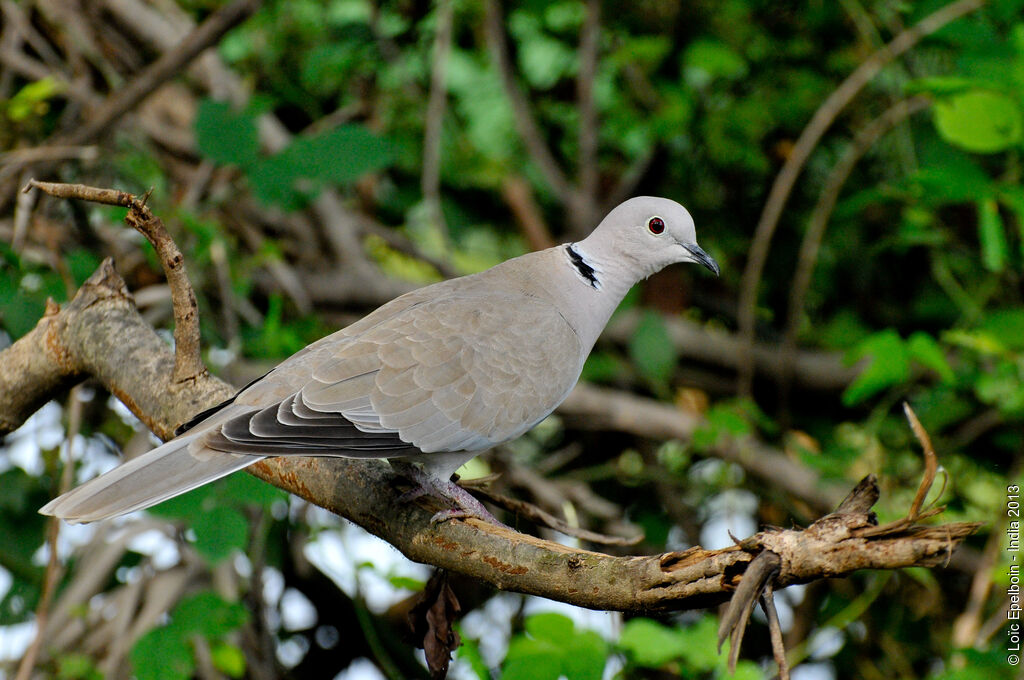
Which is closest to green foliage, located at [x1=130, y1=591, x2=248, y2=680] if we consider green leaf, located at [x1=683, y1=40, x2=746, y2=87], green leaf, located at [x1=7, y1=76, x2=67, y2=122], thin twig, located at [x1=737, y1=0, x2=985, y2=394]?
green leaf, located at [x1=7, y1=76, x2=67, y2=122]

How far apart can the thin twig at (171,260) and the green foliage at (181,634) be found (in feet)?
2.84

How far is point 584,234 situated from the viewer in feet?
14.1

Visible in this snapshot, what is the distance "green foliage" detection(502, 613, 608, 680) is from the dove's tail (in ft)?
2.65

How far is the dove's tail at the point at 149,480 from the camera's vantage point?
177 centimetres

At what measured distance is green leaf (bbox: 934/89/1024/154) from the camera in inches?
119

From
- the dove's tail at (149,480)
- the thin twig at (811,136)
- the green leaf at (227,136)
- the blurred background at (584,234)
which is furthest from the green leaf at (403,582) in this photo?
the thin twig at (811,136)

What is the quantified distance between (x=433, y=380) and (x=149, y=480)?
0.67 meters

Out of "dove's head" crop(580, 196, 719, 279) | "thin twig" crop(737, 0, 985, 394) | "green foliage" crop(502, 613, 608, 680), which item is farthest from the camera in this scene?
"thin twig" crop(737, 0, 985, 394)

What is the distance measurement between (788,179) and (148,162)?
2.66 meters

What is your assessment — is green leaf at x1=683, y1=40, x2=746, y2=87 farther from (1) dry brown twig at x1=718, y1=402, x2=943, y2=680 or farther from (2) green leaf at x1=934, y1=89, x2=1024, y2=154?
(1) dry brown twig at x1=718, y1=402, x2=943, y2=680

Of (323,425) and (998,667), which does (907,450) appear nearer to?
(998,667)

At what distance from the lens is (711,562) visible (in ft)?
4.51

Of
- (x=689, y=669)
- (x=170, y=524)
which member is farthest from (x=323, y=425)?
(x=170, y=524)

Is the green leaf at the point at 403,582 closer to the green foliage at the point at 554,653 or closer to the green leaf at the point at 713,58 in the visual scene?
the green foliage at the point at 554,653
